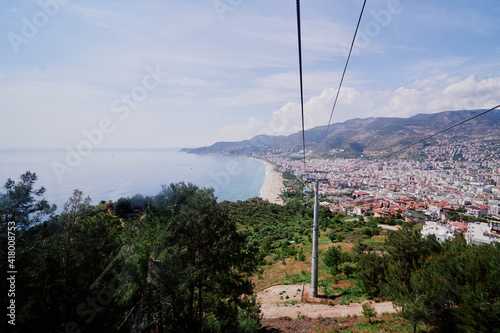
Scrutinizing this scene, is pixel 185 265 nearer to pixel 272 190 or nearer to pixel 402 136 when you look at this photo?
pixel 272 190

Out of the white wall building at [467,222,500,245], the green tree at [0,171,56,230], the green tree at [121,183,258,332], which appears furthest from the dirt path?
the white wall building at [467,222,500,245]

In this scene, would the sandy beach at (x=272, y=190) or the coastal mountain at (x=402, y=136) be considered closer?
the sandy beach at (x=272, y=190)

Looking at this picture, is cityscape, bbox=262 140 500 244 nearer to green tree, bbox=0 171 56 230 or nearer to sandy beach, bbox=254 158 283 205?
sandy beach, bbox=254 158 283 205

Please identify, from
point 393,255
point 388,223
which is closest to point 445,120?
point 388,223

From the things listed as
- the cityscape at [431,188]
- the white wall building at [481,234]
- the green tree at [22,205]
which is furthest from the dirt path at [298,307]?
the white wall building at [481,234]

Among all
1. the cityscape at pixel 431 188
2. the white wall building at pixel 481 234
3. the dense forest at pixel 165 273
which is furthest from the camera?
the cityscape at pixel 431 188

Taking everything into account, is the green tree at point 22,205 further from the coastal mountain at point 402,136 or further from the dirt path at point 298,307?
the coastal mountain at point 402,136

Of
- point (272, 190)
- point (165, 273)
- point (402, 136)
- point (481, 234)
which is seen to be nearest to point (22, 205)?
point (165, 273)

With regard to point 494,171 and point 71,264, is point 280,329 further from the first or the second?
point 494,171
